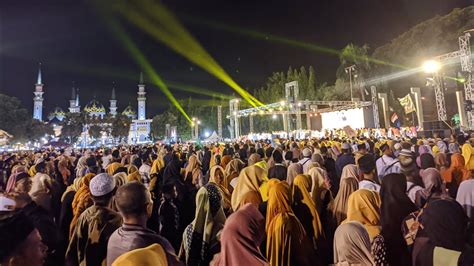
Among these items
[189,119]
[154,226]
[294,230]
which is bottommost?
[154,226]

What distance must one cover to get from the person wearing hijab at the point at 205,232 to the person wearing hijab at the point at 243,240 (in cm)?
43

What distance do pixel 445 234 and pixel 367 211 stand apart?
845mm

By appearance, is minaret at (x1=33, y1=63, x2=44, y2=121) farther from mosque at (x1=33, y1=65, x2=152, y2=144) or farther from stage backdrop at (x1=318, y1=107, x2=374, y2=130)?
stage backdrop at (x1=318, y1=107, x2=374, y2=130)

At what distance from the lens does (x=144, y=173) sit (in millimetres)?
6727

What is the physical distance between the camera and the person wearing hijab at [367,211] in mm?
2730

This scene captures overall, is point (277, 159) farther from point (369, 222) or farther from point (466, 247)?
point (466, 247)

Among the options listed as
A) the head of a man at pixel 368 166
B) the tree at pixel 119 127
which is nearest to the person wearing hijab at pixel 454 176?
the head of a man at pixel 368 166

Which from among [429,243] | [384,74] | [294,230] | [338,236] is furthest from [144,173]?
[384,74]

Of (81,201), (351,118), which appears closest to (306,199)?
(81,201)

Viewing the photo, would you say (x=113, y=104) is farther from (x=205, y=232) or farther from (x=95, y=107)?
(x=205, y=232)

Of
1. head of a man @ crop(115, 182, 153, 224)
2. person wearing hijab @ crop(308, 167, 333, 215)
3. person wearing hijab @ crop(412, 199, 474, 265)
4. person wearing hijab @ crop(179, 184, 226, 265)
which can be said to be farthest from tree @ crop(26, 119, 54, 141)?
person wearing hijab @ crop(412, 199, 474, 265)

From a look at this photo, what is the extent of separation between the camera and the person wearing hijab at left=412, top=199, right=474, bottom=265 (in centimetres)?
188

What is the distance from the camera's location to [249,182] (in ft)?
12.7

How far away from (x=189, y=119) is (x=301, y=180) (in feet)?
223
